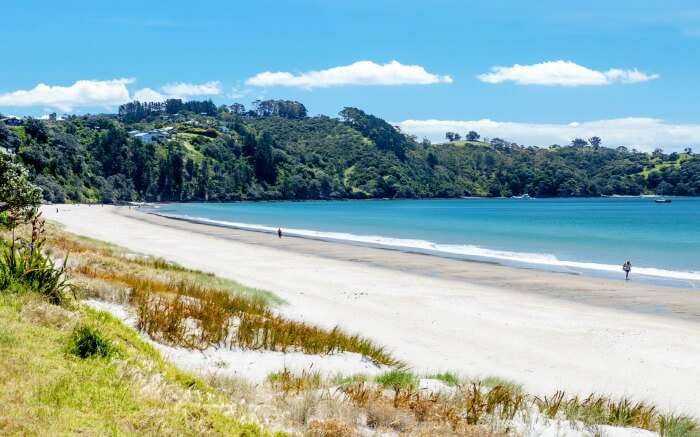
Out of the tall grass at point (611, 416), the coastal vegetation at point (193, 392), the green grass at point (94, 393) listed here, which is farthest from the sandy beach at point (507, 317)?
the green grass at point (94, 393)

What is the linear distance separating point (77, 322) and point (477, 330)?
11.7m

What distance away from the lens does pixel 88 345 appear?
280 inches

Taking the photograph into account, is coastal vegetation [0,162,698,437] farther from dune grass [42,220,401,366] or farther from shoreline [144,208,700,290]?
shoreline [144,208,700,290]

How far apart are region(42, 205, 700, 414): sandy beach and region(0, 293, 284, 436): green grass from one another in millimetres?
6220

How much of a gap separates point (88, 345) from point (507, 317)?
15.2 m

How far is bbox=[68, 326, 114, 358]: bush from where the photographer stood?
7.02m

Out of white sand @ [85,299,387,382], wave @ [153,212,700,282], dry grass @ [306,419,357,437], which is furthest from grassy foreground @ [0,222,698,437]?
wave @ [153,212,700,282]

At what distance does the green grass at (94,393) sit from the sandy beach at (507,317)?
622cm

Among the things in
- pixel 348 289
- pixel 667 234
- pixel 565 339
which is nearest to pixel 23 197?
pixel 348 289

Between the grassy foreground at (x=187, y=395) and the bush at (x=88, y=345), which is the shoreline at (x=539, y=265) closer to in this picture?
the grassy foreground at (x=187, y=395)

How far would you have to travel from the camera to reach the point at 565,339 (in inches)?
658

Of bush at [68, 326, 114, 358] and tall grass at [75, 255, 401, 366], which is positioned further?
tall grass at [75, 255, 401, 366]

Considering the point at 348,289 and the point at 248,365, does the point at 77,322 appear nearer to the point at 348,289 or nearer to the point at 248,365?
the point at 248,365

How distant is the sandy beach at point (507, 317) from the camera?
13.0 m
